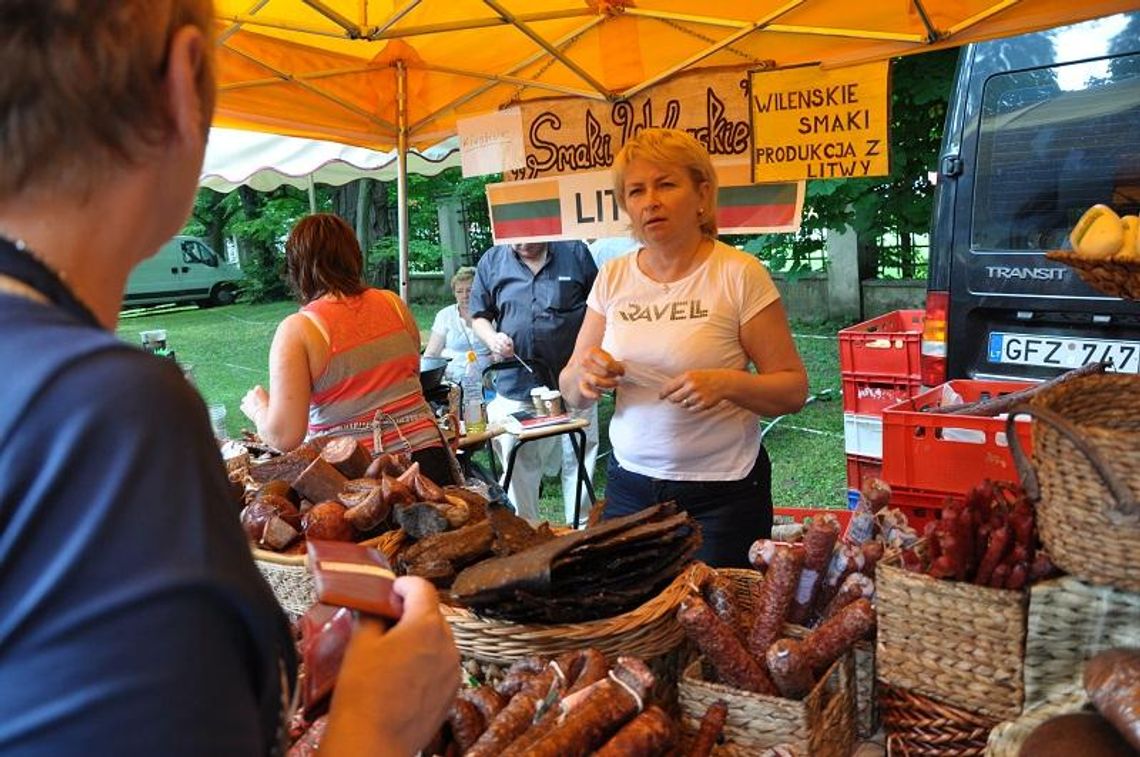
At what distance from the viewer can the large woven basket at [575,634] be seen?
5.82 feet

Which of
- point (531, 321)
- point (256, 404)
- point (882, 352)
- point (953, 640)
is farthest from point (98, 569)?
point (531, 321)

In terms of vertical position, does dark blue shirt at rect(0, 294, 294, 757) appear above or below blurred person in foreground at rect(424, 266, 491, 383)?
above

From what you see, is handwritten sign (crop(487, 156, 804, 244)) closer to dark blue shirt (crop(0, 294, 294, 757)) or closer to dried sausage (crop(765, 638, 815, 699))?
dried sausage (crop(765, 638, 815, 699))

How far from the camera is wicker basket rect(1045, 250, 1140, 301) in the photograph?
173 centimetres

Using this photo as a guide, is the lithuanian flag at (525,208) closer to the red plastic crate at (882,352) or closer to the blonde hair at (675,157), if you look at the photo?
the blonde hair at (675,157)

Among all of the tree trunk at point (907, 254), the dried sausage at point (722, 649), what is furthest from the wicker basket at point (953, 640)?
the tree trunk at point (907, 254)

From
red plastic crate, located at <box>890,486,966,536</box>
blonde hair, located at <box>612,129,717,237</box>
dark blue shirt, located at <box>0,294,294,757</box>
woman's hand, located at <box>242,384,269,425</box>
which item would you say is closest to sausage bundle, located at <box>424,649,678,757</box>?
dark blue shirt, located at <box>0,294,294,757</box>

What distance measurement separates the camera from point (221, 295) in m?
25.4

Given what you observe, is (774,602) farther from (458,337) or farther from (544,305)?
(458,337)

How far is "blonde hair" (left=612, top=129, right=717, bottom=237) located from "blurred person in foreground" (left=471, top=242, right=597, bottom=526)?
2716 millimetres

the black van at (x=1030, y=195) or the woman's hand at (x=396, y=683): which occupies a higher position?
the black van at (x=1030, y=195)

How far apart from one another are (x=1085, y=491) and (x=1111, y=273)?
52 centimetres

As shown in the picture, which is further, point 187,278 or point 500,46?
point 187,278

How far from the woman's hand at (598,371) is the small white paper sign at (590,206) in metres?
1.58
